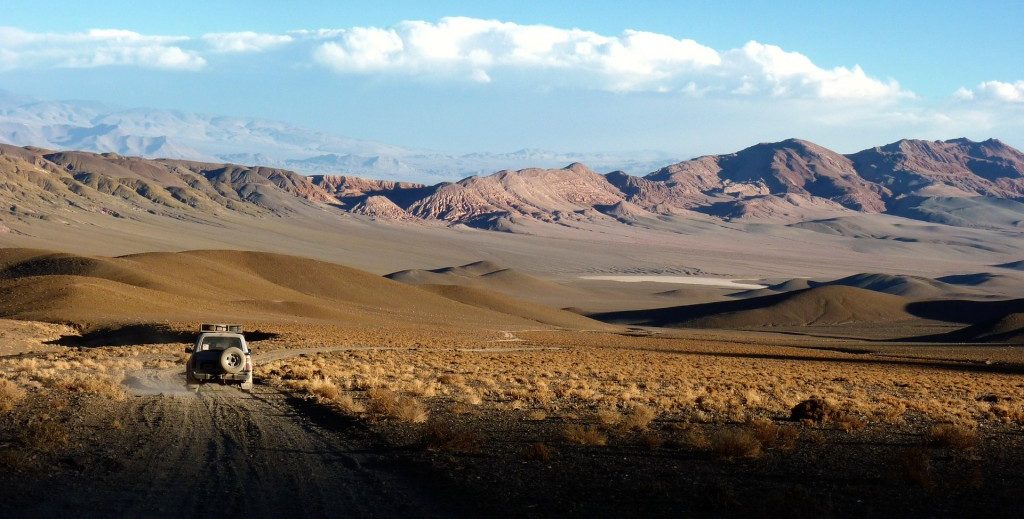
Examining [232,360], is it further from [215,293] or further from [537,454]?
[215,293]

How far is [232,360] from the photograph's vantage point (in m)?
20.2

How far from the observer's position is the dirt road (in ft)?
33.2

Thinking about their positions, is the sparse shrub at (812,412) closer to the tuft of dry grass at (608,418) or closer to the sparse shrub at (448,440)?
the tuft of dry grass at (608,418)

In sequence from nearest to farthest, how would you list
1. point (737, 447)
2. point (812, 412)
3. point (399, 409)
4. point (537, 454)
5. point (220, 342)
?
point (537, 454) → point (737, 447) → point (399, 409) → point (812, 412) → point (220, 342)

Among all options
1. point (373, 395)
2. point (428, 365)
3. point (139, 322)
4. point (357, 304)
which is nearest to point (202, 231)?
point (357, 304)

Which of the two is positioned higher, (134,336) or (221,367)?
(221,367)

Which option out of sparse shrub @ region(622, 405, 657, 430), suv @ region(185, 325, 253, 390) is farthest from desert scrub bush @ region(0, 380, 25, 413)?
sparse shrub @ region(622, 405, 657, 430)

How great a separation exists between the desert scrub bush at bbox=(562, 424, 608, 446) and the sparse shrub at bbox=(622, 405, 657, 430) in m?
1.24

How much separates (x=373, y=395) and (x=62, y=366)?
1043 cm

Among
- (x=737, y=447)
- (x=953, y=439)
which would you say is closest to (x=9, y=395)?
(x=737, y=447)

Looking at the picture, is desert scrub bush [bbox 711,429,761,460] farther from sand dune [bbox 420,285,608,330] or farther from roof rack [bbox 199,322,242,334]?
sand dune [bbox 420,285,608,330]

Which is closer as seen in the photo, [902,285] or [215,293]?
[215,293]

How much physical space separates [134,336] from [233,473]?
120ft

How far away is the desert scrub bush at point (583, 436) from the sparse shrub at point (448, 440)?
1.38 meters
